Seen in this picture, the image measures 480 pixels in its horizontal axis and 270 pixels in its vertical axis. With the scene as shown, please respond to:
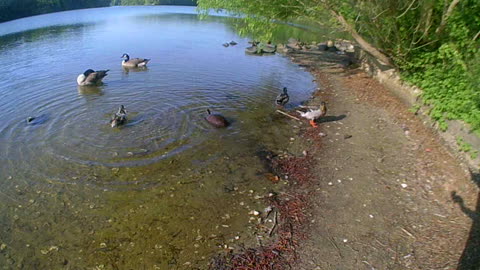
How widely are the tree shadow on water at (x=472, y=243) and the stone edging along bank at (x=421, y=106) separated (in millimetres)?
1393

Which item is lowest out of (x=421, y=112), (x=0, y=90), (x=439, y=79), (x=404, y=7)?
(x=0, y=90)


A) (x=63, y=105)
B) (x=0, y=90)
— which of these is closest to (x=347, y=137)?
(x=63, y=105)

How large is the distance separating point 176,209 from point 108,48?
2342 cm

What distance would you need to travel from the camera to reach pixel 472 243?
594cm

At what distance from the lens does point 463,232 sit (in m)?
6.27

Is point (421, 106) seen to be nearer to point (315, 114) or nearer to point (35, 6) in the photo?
point (315, 114)

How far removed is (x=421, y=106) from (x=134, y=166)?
1040cm

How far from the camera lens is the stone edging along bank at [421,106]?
8328 mm

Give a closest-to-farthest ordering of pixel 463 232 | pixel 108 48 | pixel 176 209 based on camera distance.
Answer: pixel 463 232, pixel 176 209, pixel 108 48

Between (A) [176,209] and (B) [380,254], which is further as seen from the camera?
(A) [176,209]

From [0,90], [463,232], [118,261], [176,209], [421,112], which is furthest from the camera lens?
[0,90]

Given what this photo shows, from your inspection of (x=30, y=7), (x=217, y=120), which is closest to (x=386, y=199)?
(x=217, y=120)

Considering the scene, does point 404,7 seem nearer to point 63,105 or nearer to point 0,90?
point 63,105

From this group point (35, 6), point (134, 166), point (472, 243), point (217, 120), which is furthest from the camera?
point (35, 6)
